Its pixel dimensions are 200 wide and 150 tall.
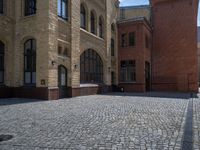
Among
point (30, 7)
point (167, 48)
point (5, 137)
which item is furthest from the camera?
→ point (167, 48)

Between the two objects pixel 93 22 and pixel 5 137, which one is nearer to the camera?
pixel 5 137

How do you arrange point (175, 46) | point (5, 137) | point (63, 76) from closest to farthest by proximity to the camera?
point (5, 137) → point (63, 76) → point (175, 46)

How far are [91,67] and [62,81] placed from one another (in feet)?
17.4

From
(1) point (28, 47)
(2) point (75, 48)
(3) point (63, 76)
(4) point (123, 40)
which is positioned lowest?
(3) point (63, 76)

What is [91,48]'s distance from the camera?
75.6 ft

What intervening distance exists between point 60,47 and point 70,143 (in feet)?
43.2

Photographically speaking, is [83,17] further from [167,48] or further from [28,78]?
[167,48]

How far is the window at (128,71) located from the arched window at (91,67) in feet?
15.0

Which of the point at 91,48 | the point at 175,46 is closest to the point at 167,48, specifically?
the point at 175,46

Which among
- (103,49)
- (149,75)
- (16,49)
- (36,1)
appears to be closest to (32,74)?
(16,49)

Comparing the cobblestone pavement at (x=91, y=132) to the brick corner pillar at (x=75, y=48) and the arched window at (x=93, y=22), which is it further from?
the arched window at (x=93, y=22)

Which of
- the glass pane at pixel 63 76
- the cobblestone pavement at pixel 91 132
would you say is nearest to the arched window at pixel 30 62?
the glass pane at pixel 63 76

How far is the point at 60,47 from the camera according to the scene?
59.5ft

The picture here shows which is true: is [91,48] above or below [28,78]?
above
